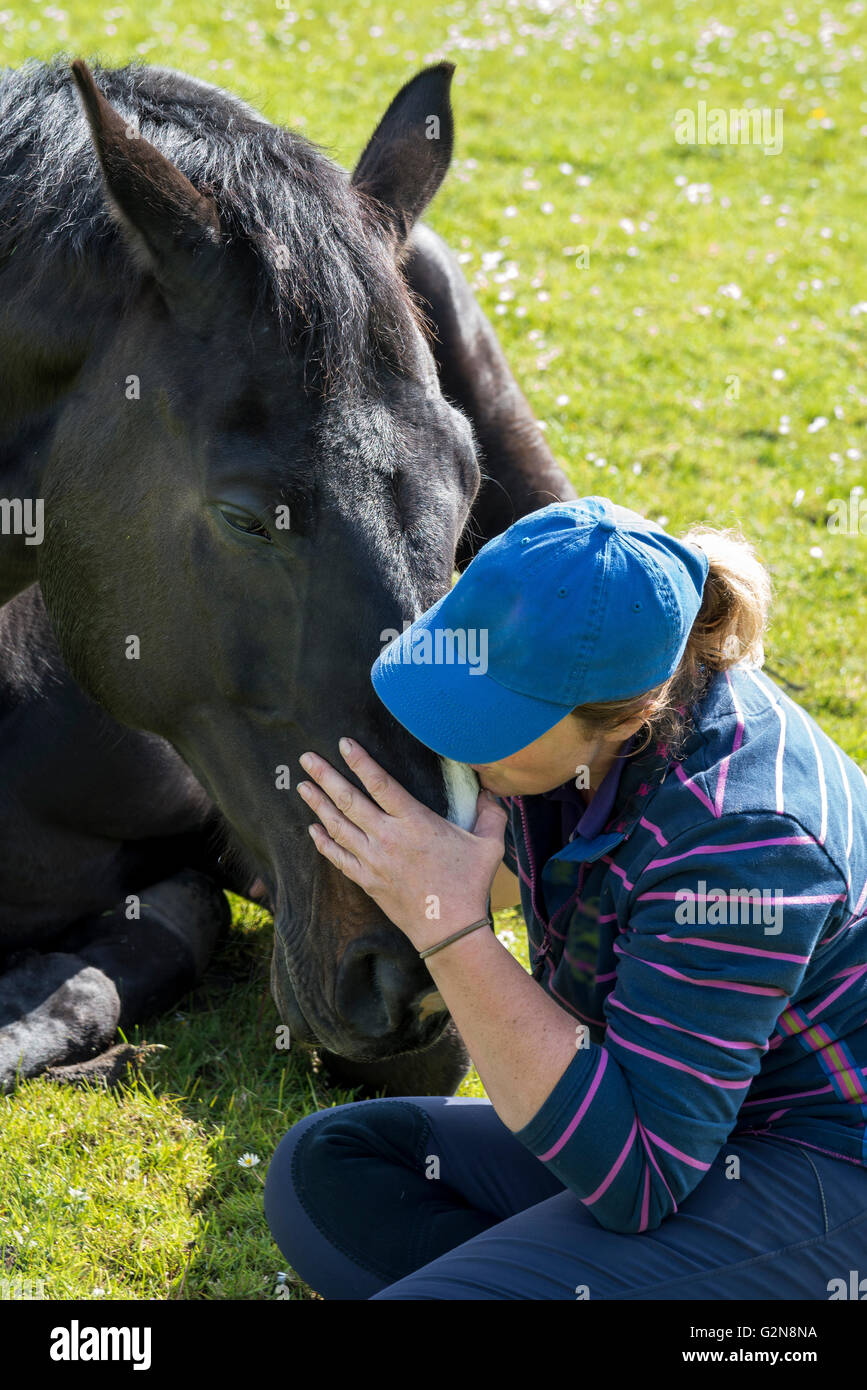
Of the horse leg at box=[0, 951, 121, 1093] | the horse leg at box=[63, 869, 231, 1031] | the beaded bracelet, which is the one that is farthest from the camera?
the horse leg at box=[63, 869, 231, 1031]

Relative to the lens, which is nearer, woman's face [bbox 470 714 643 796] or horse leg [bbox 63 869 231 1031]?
woman's face [bbox 470 714 643 796]

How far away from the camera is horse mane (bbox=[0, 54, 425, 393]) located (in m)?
2.68

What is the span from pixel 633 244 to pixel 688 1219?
9.08m

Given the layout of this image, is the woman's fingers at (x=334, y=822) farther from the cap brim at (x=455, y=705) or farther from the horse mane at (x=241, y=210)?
the horse mane at (x=241, y=210)

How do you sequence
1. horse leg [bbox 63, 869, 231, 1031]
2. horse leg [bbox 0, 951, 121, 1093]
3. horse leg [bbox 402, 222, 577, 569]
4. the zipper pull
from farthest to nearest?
horse leg [bbox 402, 222, 577, 569]
horse leg [bbox 63, 869, 231, 1031]
horse leg [bbox 0, 951, 121, 1093]
the zipper pull

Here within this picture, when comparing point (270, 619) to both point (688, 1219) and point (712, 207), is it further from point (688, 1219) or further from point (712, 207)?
point (712, 207)

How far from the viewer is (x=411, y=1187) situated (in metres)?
3.06

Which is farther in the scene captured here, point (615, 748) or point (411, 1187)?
point (411, 1187)

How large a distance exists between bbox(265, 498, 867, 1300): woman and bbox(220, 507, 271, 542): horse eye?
0.38 metres

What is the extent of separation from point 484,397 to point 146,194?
9.39ft

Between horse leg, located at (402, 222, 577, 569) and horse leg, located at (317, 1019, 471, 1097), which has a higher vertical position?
horse leg, located at (402, 222, 577, 569)

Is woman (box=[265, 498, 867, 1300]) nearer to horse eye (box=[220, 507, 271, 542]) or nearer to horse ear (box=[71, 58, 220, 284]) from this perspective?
horse eye (box=[220, 507, 271, 542])

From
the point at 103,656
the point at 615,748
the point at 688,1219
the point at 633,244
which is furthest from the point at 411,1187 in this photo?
the point at 633,244

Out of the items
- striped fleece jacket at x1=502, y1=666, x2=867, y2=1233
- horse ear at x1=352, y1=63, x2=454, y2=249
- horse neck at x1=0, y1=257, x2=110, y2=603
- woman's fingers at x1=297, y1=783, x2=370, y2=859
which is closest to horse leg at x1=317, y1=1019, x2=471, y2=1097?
striped fleece jacket at x1=502, y1=666, x2=867, y2=1233
